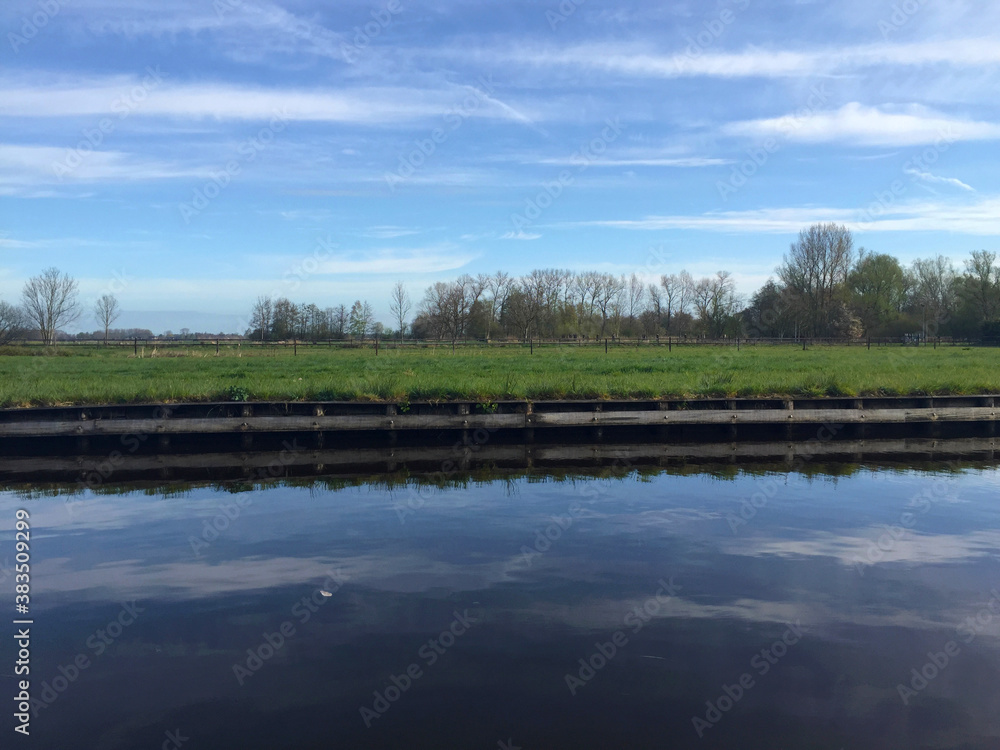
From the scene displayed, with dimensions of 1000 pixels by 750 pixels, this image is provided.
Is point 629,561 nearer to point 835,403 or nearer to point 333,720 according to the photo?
point 333,720

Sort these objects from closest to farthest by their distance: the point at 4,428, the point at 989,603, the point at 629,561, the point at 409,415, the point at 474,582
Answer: the point at 989,603 < the point at 474,582 < the point at 629,561 < the point at 4,428 < the point at 409,415

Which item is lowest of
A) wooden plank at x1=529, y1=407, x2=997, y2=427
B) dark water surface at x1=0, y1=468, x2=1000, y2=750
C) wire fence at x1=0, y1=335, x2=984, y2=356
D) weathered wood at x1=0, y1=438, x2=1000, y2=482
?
dark water surface at x1=0, y1=468, x2=1000, y2=750

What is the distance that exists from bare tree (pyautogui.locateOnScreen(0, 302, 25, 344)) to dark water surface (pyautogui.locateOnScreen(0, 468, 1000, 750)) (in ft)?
187

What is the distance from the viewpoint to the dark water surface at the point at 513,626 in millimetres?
5371

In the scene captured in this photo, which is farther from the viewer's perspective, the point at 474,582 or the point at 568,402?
the point at 568,402

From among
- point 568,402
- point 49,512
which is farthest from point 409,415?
point 49,512

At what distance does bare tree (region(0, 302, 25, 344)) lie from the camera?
192 ft

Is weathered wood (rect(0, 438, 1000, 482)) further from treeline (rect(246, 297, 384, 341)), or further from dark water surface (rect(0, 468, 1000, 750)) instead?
treeline (rect(246, 297, 384, 341))

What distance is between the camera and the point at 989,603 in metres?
7.32

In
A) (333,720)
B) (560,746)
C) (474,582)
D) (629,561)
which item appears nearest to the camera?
(560,746)

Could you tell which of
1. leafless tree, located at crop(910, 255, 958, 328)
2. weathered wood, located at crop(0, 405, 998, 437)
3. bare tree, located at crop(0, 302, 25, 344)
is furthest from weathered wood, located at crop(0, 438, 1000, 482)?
leafless tree, located at crop(910, 255, 958, 328)

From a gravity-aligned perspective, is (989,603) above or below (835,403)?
below

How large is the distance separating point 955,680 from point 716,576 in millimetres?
2524

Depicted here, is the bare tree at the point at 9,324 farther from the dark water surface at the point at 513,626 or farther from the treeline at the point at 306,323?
the dark water surface at the point at 513,626
